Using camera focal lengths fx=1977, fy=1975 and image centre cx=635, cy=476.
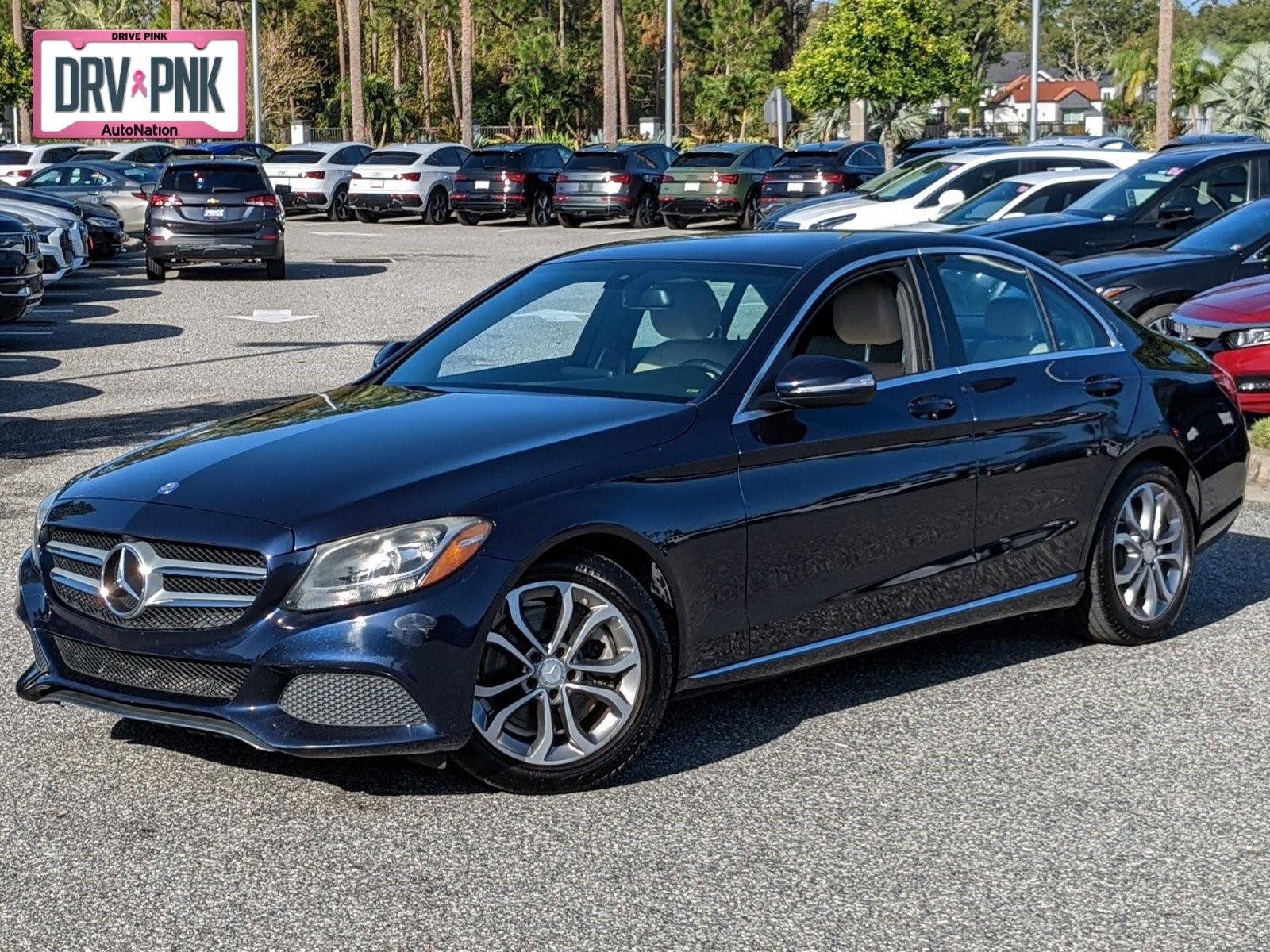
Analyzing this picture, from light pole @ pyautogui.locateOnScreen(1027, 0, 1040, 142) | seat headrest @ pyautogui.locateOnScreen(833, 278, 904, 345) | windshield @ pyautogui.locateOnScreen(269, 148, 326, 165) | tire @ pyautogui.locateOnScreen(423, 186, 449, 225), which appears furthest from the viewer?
light pole @ pyautogui.locateOnScreen(1027, 0, 1040, 142)

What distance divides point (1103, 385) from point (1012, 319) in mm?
430

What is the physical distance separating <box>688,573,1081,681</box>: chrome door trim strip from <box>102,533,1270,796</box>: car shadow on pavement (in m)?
0.15

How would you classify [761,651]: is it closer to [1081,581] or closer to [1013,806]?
[1013,806]

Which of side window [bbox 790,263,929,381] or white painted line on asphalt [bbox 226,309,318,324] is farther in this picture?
white painted line on asphalt [bbox 226,309,318,324]

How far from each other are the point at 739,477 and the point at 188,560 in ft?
5.31

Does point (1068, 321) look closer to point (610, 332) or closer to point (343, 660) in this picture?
point (610, 332)

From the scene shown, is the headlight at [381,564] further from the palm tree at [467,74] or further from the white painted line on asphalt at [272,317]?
the palm tree at [467,74]

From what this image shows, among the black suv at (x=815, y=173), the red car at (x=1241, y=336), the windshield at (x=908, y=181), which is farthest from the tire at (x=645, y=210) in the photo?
the red car at (x=1241, y=336)

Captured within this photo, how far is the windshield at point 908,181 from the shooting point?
2397cm

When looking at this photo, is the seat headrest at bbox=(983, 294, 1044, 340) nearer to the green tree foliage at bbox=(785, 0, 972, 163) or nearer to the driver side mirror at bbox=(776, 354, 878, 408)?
the driver side mirror at bbox=(776, 354, 878, 408)

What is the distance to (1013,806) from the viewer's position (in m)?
5.43

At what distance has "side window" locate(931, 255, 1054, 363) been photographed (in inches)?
267

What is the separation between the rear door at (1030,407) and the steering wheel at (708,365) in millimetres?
999

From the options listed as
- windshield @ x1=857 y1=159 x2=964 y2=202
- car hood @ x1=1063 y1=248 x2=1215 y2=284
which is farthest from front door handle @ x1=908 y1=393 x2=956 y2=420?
windshield @ x1=857 y1=159 x2=964 y2=202
